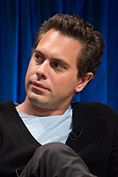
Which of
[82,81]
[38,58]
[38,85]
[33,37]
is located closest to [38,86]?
[38,85]

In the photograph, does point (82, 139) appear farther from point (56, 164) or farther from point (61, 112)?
point (56, 164)

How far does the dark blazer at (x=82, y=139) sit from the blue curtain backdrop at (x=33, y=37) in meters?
0.69

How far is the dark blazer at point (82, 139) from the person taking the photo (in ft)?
3.79

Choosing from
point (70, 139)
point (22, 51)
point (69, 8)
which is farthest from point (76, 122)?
point (69, 8)

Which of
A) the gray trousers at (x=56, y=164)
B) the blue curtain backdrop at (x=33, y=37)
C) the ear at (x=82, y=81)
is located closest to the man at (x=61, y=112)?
the ear at (x=82, y=81)

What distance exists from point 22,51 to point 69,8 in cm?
36

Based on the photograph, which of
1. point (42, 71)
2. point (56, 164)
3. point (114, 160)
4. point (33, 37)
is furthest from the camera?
point (33, 37)

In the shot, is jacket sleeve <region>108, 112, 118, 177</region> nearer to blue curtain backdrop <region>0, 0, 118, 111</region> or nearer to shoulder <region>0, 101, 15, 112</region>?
shoulder <region>0, 101, 15, 112</region>

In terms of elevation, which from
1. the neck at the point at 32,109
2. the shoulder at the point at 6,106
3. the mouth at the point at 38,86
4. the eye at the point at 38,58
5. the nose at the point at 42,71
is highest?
the eye at the point at 38,58

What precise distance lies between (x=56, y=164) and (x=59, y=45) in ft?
1.45

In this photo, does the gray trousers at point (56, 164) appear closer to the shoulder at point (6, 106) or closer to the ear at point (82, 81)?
the shoulder at point (6, 106)

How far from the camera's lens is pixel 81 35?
51.2 inches

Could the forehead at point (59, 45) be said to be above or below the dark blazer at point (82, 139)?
above

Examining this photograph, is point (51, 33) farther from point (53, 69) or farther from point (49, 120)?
point (49, 120)
